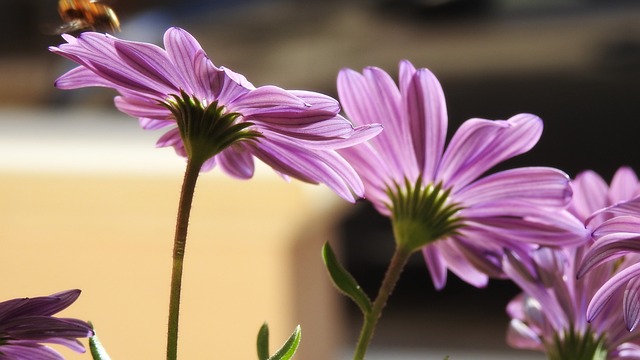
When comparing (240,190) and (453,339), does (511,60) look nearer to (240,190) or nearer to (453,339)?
A: (453,339)

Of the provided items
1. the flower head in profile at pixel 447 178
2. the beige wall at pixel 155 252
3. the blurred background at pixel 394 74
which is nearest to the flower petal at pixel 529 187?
the flower head in profile at pixel 447 178

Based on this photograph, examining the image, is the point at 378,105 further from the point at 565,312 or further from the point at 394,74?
the point at 394,74

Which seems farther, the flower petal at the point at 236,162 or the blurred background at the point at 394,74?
the blurred background at the point at 394,74

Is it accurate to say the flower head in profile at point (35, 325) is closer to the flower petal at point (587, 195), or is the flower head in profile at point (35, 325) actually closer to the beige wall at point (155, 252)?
the flower petal at point (587, 195)

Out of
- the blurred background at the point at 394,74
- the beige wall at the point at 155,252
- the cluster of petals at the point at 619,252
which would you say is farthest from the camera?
the blurred background at the point at 394,74

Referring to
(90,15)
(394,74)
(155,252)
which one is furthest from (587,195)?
(394,74)

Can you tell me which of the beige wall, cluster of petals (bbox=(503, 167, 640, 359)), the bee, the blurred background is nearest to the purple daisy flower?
cluster of petals (bbox=(503, 167, 640, 359))
